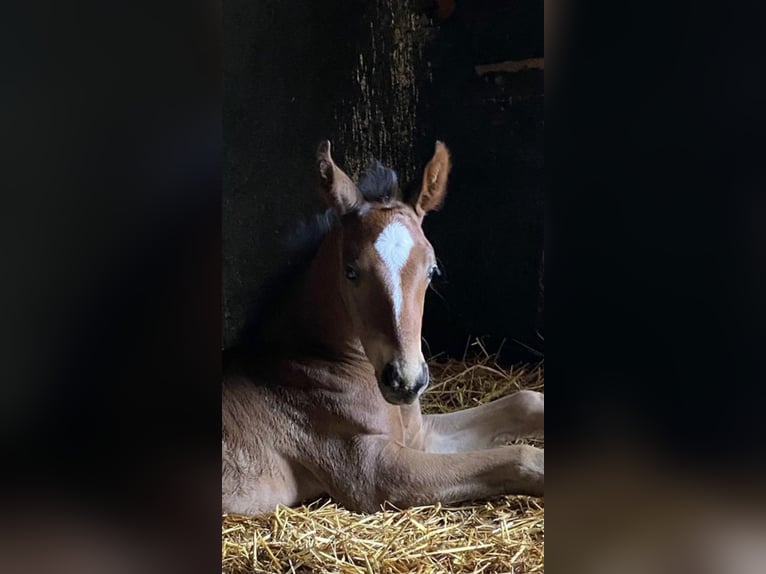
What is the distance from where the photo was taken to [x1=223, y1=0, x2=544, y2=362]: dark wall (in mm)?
1379

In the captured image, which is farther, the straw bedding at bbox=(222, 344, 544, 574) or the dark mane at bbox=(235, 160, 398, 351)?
the dark mane at bbox=(235, 160, 398, 351)

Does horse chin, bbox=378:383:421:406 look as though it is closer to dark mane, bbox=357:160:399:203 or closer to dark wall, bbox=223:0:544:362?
dark wall, bbox=223:0:544:362

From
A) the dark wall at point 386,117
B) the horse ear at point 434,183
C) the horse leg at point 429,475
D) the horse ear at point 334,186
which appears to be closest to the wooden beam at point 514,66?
the dark wall at point 386,117

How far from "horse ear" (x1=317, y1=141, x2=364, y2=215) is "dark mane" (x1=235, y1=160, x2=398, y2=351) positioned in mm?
16

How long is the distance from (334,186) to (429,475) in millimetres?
591

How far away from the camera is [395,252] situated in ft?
4.52

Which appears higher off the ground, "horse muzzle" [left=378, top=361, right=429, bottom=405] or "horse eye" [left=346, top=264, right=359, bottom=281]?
"horse eye" [left=346, top=264, right=359, bottom=281]

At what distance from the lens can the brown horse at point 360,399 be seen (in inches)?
54.3

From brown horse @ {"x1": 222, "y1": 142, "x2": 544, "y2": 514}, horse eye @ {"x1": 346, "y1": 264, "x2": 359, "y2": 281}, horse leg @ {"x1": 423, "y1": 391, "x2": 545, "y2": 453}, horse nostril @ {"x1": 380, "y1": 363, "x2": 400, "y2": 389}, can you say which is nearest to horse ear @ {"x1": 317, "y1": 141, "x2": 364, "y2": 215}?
brown horse @ {"x1": 222, "y1": 142, "x2": 544, "y2": 514}

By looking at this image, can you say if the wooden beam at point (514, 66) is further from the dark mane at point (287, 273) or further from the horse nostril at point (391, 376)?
the horse nostril at point (391, 376)
